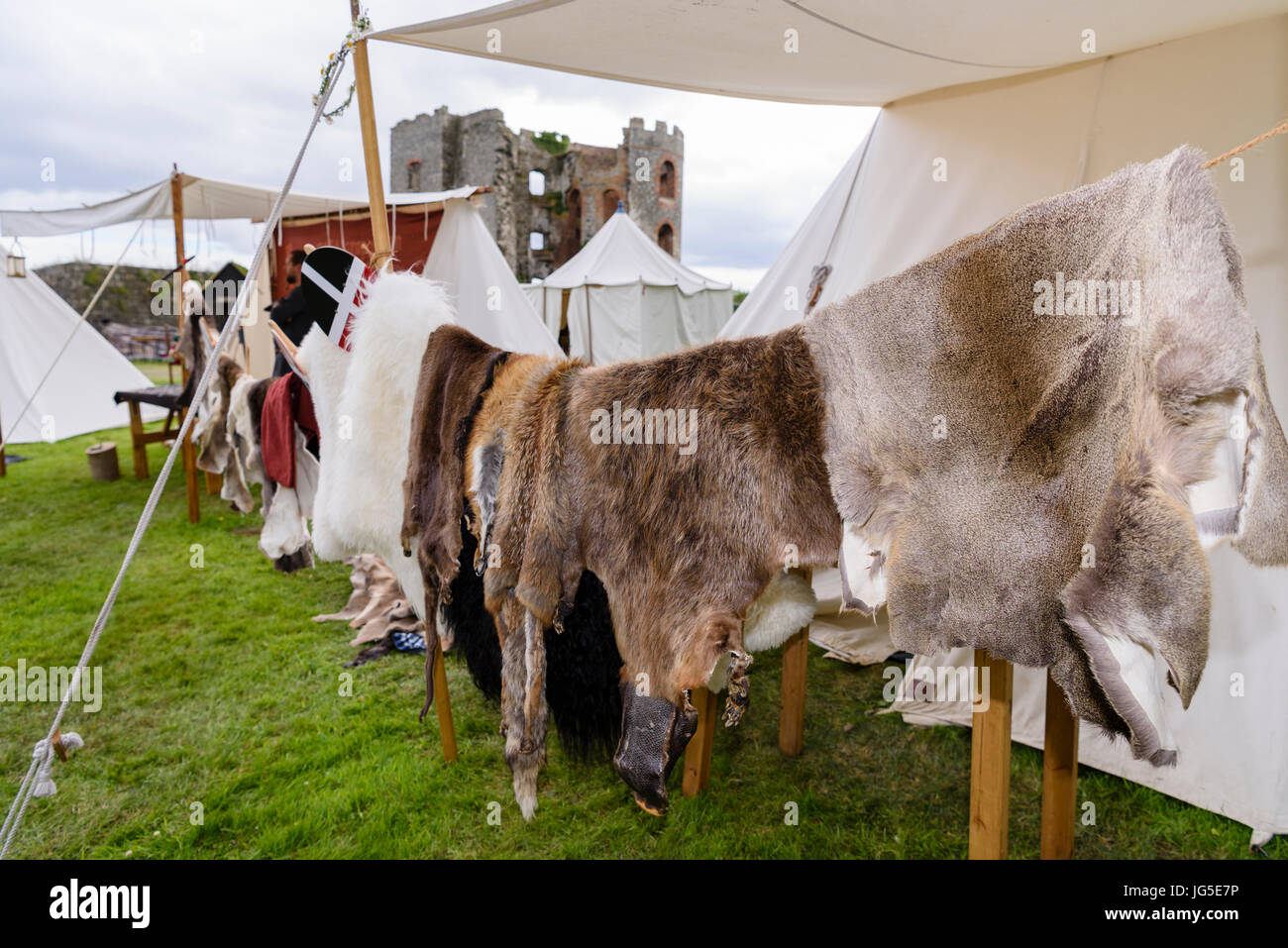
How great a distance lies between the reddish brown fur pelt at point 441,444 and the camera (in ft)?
5.75

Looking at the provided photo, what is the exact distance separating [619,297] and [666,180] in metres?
14.8

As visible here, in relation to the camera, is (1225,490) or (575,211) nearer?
(1225,490)

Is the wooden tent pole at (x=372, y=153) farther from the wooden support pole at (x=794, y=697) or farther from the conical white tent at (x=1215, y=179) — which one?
the conical white tent at (x=1215, y=179)

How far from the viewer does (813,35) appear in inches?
72.1

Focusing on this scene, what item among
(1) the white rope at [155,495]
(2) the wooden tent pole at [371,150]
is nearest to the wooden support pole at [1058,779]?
(2) the wooden tent pole at [371,150]

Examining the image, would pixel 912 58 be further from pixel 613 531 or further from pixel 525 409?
pixel 613 531

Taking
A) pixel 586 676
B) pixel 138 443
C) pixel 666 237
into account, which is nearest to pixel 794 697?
pixel 586 676

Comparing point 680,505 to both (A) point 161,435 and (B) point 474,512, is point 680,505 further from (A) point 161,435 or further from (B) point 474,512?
(A) point 161,435

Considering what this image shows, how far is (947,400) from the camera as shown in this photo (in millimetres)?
1111

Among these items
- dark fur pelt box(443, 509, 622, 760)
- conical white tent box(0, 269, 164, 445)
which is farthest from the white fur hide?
conical white tent box(0, 269, 164, 445)

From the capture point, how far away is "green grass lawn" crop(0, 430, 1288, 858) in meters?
2.01

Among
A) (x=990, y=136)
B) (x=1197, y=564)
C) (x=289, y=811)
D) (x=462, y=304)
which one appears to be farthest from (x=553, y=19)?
(x=462, y=304)

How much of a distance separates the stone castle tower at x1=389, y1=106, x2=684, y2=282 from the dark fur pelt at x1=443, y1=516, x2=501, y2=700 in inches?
800
